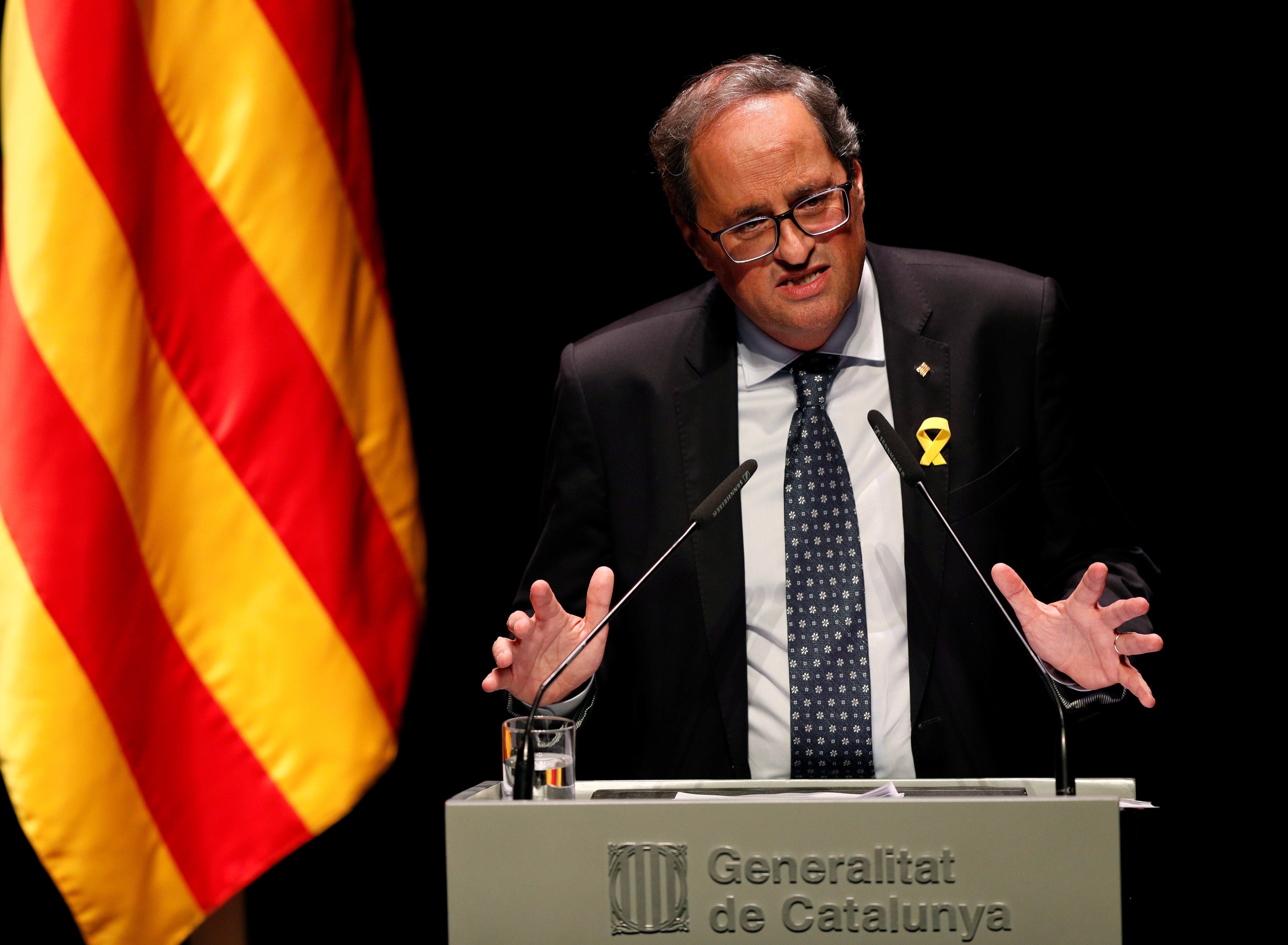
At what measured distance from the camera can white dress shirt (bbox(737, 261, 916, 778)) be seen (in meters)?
1.83

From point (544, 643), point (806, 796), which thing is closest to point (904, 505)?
point (544, 643)

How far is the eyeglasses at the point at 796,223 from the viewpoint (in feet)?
5.99

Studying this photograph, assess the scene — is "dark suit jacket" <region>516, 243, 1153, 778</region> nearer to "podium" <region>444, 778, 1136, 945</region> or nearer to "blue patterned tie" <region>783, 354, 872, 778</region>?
"blue patterned tie" <region>783, 354, 872, 778</region>

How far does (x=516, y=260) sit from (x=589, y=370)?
1.64ft

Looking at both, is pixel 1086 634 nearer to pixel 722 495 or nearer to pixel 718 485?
pixel 722 495

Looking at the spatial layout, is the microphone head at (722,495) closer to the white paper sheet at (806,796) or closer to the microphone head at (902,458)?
the microphone head at (902,458)

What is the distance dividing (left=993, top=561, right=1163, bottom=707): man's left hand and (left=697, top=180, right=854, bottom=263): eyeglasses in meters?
0.63

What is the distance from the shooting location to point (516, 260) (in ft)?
8.09

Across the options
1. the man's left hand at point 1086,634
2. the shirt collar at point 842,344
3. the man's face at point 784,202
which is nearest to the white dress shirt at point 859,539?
the shirt collar at point 842,344

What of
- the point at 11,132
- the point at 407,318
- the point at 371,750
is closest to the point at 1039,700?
the point at 371,750

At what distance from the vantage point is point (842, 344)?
197 cm

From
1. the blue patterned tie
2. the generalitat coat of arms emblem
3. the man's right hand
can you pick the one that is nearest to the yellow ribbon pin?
the blue patterned tie

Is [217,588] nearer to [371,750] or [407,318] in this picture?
Result: [371,750]

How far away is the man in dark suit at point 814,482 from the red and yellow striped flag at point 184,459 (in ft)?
1.33
